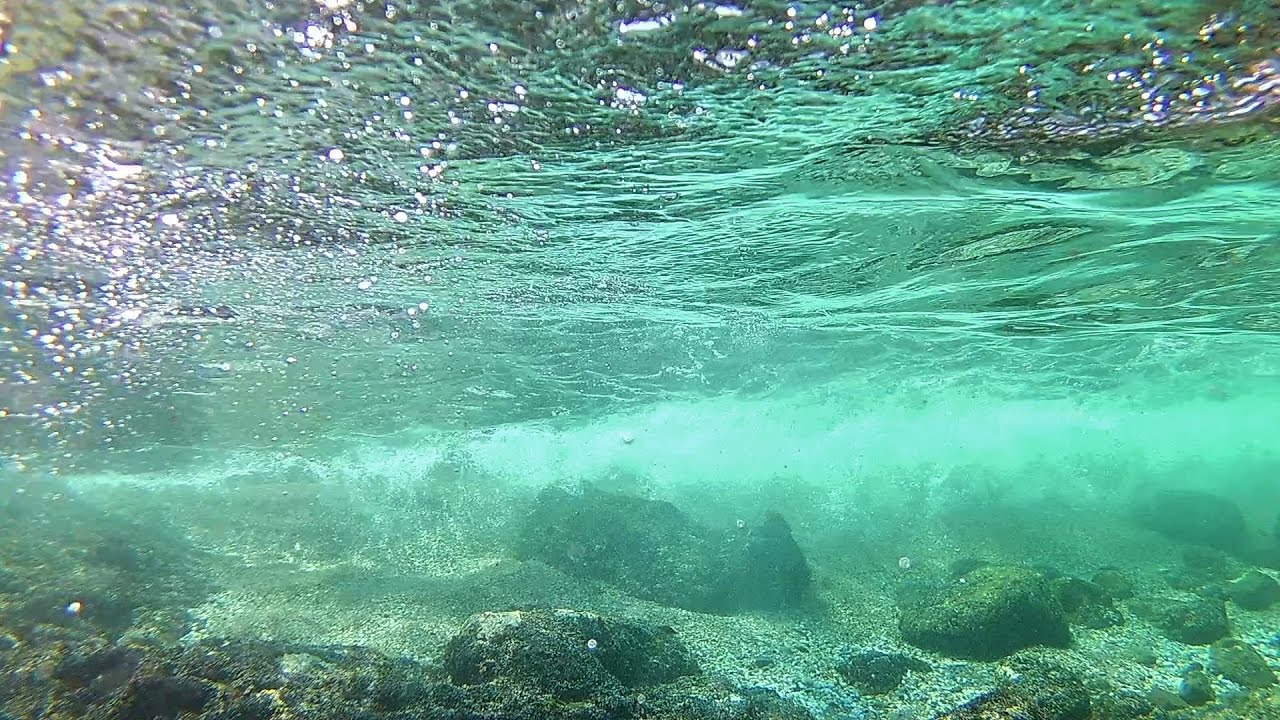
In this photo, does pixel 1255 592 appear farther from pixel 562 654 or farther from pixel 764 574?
pixel 562 654

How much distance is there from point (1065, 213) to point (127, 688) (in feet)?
52.3

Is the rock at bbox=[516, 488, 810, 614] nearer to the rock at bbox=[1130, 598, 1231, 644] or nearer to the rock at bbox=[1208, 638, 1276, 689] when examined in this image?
the rock at bbox=[1130, 598, 1231, 644]

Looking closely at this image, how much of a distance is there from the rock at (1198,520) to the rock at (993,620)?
15.8m

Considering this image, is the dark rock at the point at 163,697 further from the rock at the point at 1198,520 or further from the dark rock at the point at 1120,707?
the rock at the point at 1198,520

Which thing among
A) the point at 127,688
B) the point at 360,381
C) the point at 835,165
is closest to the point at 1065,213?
the point at 835,165

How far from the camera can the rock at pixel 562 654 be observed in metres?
8.88

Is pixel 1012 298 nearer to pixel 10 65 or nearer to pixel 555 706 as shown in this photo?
pixel 555 706

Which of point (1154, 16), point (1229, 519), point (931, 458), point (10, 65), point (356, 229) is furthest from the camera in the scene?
point (931, 458)

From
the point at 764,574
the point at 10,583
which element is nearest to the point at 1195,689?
the point at 764,574

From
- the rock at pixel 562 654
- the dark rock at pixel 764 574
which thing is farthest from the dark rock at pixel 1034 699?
the dark rock at pixel 764 574

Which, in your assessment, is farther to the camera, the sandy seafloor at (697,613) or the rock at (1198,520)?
the rock at (1198,520)

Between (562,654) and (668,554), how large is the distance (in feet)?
33.9

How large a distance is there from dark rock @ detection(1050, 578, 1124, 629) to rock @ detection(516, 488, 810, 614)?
635 cm

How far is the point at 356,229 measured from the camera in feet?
32.8
